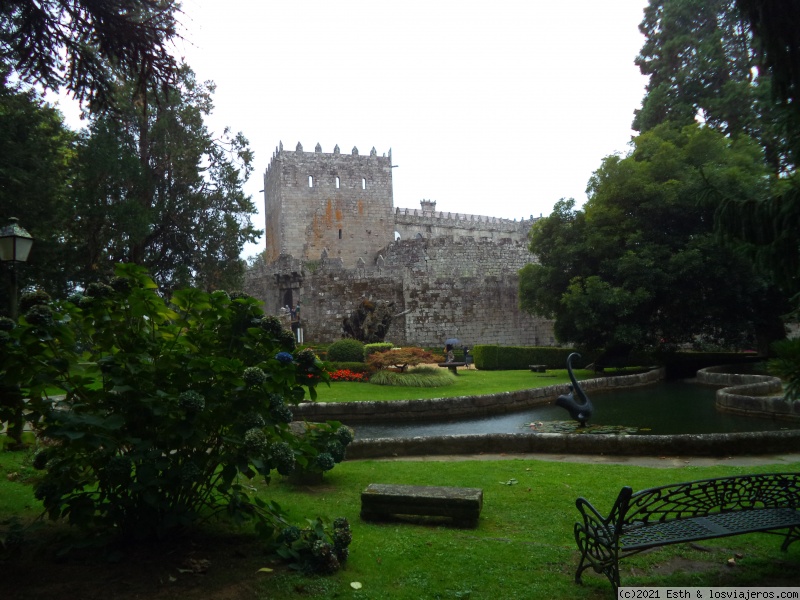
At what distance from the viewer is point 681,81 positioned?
23828mm

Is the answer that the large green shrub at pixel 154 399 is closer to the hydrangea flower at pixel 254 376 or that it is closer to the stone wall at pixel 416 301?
the hydrangea flower at pixel 254 376

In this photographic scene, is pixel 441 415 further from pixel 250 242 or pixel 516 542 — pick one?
pixel 250 242

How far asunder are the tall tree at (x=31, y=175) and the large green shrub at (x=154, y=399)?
30.7 ft

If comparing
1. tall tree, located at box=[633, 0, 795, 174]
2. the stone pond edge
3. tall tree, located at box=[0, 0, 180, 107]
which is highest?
tall tree, located at box=[633, 0, 795, 174]

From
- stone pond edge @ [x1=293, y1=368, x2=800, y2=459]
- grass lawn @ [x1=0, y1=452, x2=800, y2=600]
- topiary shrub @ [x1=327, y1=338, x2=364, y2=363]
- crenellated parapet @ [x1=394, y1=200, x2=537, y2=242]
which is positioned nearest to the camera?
grass lawn @ [x1=0, y1=452, x2=800, y2=600]

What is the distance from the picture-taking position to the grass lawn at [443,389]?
1350 centimetres

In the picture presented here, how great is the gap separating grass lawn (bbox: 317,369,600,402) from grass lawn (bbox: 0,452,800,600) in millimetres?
7898

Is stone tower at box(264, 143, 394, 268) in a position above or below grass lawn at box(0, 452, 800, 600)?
above

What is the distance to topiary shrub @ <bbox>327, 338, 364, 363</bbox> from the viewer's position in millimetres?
17859

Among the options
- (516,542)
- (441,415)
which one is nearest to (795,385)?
(516,542)

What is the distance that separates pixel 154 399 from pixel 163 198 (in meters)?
19.2

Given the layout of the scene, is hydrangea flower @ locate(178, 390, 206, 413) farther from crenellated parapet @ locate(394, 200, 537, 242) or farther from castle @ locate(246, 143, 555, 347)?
crenellated parapet @ locate(394, 200, 537, 242)

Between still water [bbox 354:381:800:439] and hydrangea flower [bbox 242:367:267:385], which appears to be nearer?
hydrangea flower [bbox 242:367:267:385]

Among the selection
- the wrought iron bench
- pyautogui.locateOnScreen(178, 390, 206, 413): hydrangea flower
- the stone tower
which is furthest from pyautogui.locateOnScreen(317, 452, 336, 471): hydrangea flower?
the stone tower
